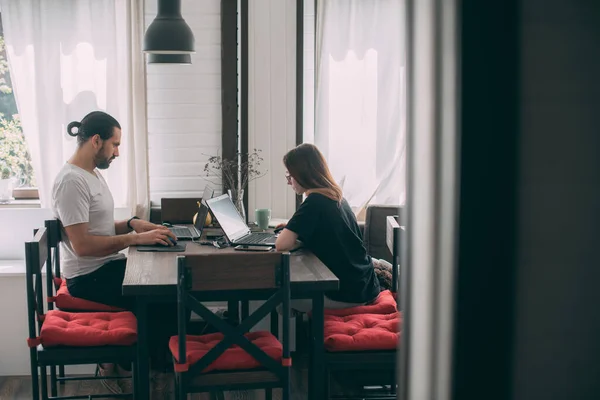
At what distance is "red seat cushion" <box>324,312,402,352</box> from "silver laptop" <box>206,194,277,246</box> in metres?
0.57

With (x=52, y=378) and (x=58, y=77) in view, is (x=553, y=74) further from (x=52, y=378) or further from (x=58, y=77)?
(x=58, y=77)

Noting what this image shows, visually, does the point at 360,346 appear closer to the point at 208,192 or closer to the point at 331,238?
the point at 331,238

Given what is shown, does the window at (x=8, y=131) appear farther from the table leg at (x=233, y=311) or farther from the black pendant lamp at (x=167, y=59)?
the table leg at (x=233, y=311)

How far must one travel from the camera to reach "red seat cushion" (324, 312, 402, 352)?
2.55m

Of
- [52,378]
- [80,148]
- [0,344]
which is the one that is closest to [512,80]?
[80,148]

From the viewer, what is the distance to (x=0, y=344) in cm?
387

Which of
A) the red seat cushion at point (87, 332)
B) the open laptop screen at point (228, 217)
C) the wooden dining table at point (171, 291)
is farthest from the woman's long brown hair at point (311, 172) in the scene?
the red seat cushion at point (87, 332)

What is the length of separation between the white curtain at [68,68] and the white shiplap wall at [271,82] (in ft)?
2.24

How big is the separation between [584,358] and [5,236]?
4.57 meters

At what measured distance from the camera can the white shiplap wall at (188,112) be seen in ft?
14.2

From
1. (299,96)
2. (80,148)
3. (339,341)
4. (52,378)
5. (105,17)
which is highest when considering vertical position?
(105,17)

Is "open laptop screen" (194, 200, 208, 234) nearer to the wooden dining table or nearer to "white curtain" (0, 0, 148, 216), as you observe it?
the wooden dining table

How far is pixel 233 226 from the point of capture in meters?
3.44

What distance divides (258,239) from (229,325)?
1.03 meters
